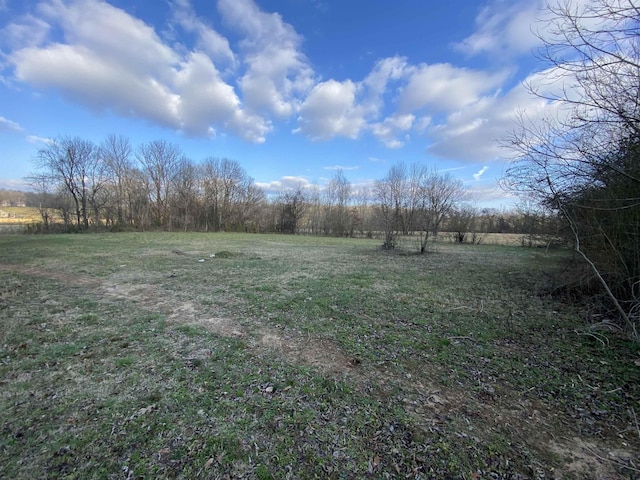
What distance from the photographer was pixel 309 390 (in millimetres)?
2629

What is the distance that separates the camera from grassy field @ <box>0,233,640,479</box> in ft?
6.05

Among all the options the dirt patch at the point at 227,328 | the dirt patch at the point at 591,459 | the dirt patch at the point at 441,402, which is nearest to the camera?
the dirt patch at the point at 591,459

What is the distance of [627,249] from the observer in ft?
15.5

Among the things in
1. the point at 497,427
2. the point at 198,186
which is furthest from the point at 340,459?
the point at 198,186

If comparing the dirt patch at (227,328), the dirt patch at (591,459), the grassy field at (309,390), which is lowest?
the dirt patch at (227,328)

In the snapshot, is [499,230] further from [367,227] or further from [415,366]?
[415,366]

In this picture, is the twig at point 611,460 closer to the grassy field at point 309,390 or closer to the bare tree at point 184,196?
the grassy field at point 309,390

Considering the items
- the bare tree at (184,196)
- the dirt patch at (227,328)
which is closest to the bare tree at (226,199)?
the bare tree at (184,196)

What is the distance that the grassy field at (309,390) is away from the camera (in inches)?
72.6

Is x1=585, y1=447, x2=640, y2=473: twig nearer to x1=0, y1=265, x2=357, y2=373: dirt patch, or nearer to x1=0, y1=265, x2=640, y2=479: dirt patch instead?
x1=0, y1=265, x2=640, y2=479: dirt patch

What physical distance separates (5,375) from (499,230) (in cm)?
3532

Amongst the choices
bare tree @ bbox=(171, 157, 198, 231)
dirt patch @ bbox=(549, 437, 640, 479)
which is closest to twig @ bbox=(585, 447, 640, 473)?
dirt patch @ bbox=(549, 437, 640, 479)

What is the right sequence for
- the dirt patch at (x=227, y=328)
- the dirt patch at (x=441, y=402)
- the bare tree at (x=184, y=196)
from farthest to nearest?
the bare tree at (x=184, y=196) < the dirt patch at (x=227, y=328) < the dirt patch at (x=441, y=402)

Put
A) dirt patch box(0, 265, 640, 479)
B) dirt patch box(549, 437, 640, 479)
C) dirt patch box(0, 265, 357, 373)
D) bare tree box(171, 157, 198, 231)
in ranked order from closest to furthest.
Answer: dirt patch box(549, 437, 640, 479) < dirt patch box(0, 265, 640, 479) < dirt patch box(0, 265, 357, 373) < bare tree box(171, 157, 198, 231)
